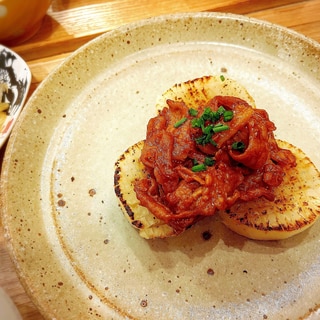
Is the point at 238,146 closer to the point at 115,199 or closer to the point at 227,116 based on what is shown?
the point at 227,116

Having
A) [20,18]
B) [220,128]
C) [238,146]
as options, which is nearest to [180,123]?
[220,128]

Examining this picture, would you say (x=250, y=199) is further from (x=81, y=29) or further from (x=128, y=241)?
(x=81, y=29)

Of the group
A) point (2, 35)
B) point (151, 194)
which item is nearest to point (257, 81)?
point (151, 194)

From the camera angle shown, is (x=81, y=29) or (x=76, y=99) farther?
(x=81, y=29)

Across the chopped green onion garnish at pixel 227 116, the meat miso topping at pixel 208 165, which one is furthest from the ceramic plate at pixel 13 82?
the chopped green onion garnish at pixel 227 116

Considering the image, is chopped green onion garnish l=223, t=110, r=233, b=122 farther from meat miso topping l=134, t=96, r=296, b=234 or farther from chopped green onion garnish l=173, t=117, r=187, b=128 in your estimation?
chopped green onion garnish l=173, t=117, r=187, b=128

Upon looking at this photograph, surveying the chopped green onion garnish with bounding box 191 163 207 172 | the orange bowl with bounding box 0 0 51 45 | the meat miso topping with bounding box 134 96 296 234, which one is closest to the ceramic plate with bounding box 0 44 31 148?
the orange bowl with bounding box 0 0 51 45
